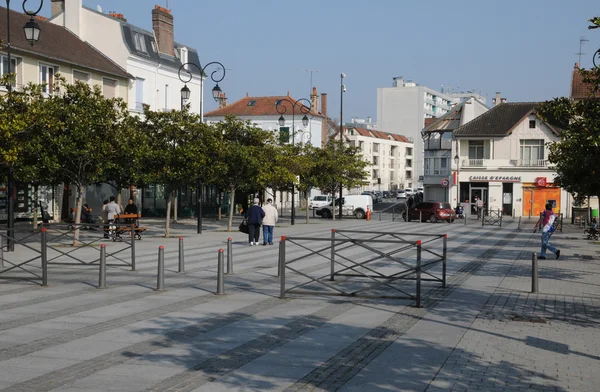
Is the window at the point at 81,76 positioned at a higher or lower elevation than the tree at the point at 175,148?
higher

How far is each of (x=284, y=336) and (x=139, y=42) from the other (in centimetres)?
3626

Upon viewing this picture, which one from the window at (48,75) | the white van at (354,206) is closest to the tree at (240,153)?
the window at (48,75)

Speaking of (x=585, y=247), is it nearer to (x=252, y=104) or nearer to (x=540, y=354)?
(x=540, y=354)

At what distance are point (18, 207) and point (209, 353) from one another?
28.0 meters

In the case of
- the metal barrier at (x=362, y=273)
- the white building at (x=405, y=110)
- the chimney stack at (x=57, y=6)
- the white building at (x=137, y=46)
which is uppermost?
the white building at (x=405, y=110)

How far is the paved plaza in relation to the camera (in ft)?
23.8

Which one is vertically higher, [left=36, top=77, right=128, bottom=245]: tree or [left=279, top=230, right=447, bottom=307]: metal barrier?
[left=36, top=77, right=128, bottom=245]: tree

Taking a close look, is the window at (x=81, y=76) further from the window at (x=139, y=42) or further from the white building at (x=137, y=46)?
the window at (x=139, y=42)

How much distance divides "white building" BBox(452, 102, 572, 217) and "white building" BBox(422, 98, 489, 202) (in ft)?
22.7

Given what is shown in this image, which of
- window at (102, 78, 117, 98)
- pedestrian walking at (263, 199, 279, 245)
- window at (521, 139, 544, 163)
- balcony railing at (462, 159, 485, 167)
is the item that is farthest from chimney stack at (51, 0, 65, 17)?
window at (521, 139, 544, 163)

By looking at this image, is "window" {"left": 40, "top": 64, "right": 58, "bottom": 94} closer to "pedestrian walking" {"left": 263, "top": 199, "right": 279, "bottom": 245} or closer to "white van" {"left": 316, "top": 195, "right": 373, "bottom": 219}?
"pedestrian walking" {"left": 263, "top": 199, "right": 279, "bottom": 245}

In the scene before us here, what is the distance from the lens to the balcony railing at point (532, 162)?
5616cm

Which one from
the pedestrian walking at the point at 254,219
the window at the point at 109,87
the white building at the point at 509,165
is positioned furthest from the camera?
the white building at the point at 509,165

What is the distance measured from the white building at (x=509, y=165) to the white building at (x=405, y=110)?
204ft
